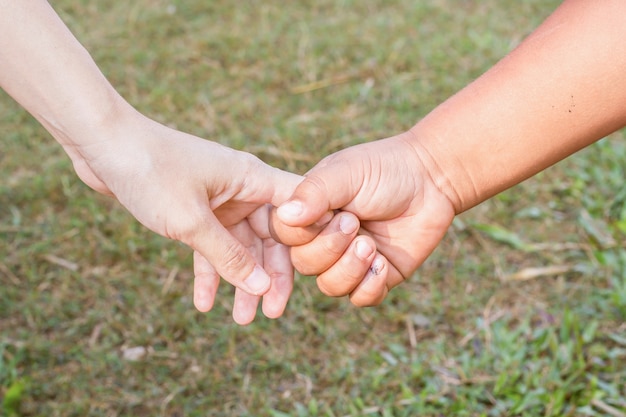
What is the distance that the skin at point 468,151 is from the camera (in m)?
1.62

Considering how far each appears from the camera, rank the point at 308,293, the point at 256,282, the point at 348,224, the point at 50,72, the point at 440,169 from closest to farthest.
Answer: the point at 50,72 → the point at 256,282 → the point at 348,224 → the point at 440,169 → the point at 308,293

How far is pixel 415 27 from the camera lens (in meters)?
3.65

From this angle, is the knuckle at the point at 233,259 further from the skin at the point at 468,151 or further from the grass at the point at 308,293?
the grass at the point at 308,293

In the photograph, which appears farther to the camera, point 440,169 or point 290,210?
point 440,169

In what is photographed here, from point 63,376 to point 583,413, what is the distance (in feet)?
4.62

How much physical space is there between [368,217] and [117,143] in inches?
23.7

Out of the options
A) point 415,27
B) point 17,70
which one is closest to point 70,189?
point 17,70

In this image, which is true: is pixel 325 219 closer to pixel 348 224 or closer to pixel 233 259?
pixel 348 224

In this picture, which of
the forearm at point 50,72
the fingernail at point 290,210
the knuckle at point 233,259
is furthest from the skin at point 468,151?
the forearm at point 50,72

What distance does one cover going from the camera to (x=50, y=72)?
1483 millimetres

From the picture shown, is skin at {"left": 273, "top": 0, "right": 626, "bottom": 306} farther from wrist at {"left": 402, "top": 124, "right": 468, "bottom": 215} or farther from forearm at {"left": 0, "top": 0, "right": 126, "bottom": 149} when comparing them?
forearm at {"left": 0, "top": 0, "right": 126, "bottom": 149}

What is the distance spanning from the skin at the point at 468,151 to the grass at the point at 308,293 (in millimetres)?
458

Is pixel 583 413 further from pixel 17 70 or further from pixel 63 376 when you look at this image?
pixel 17 70

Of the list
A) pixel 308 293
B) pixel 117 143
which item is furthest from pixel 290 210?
pixel 308 293
